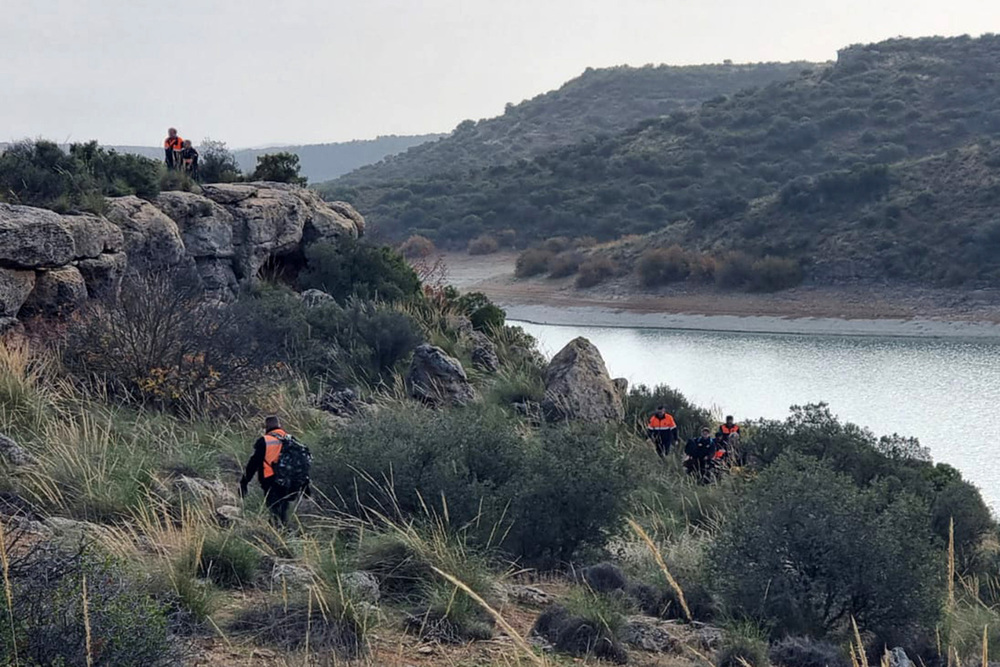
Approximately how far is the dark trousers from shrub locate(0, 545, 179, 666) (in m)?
2.75

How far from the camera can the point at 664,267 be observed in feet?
141

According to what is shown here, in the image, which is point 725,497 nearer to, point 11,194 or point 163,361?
point 163,361

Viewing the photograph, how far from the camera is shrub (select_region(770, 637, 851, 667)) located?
211 inches

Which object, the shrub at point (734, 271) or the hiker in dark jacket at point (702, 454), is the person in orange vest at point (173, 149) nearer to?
the hiker in dark jacket at point (702, 454)

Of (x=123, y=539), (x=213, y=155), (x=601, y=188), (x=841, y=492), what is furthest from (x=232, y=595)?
(x=601, y=188)

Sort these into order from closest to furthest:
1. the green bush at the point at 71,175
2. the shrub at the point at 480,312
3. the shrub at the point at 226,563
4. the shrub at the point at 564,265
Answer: the shrub at the point at 226,563, the green bush at the point at 71,175, the shrub at the point at 480,312, the shrub at the point at 564,265

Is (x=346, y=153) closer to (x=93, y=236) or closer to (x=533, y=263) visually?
(x=533, y=263)

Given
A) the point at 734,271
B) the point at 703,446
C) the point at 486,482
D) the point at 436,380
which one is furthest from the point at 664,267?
the point at 486,482

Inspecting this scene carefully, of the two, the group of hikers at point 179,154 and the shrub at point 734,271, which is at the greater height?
the group of hikers at point 179,154

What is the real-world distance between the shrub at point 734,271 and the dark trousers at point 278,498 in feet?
115

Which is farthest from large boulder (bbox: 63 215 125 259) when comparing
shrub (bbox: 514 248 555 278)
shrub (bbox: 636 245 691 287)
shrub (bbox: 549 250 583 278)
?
shrub (bbox: 514 248 555 278)

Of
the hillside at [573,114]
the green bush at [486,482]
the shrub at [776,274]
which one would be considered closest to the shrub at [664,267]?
the shrub at [776,274]

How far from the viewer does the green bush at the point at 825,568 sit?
6.03 metres

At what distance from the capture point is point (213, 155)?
801 inches
